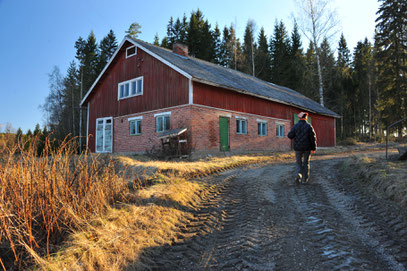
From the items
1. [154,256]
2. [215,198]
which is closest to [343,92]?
[215,198]

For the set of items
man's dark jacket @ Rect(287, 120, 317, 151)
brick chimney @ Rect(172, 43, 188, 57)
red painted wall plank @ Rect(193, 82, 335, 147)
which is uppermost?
brick chimney @ Rect(172, 43, 188, 57)

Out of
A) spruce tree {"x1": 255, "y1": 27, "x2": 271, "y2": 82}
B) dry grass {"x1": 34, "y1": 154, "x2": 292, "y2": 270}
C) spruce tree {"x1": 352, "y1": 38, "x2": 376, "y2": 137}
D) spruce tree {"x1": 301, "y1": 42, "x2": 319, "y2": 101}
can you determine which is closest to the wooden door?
dry grass {"x1": 34, "y1": 154, "x2": 292, "y2": 270}

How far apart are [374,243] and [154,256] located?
2.79 meters

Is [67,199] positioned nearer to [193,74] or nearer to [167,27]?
[193,74]

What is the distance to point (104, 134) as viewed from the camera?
19391 mm

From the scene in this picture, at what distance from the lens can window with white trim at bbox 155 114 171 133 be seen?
15169 mm

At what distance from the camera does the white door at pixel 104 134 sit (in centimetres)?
1898

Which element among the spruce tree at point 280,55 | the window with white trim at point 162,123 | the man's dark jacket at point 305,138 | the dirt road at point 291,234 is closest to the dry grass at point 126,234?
the dirt road at point 291,234

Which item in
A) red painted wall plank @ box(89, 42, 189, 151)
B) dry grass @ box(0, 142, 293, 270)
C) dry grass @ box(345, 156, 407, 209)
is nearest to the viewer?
dry grass @ box(0, 142, 293, 270)

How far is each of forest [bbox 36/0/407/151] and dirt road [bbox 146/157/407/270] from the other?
25105 millimetres

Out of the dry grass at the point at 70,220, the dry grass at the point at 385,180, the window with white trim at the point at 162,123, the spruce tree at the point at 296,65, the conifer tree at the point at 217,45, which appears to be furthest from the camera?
the conifer tree at the point at 217,45

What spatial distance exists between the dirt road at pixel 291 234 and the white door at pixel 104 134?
15.4 meters

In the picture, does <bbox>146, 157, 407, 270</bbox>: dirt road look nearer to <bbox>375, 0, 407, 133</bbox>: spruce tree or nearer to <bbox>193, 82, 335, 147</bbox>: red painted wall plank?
<bbox>193, 82, 335, 147</bbox>: red painted wall plank

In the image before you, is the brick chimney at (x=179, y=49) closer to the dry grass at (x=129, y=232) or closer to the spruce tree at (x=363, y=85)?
the dry grass at (x=129, y=232)
